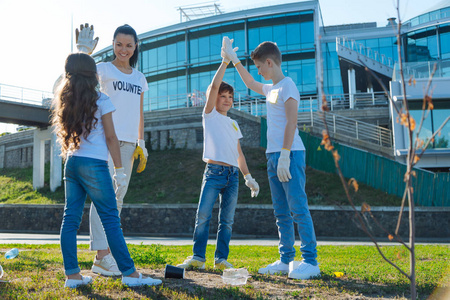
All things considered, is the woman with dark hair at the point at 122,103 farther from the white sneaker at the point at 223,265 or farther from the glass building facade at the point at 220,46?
the glass building facade at the point at 220,46

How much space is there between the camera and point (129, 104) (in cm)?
450

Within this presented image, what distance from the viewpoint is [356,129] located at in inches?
920

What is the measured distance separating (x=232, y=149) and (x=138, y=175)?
19.0m

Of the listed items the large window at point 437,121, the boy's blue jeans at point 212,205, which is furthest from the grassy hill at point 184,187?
the boy's blue jeans at point 212,205

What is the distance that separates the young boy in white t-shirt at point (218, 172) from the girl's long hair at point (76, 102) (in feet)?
4.61

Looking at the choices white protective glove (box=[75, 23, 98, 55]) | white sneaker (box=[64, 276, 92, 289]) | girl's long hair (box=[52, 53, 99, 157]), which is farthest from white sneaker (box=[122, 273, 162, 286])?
white protective glove (box=[75, 23, 98, 55])

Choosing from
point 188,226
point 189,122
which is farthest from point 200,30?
point 188,226

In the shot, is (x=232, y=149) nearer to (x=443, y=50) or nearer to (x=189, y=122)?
(x=189, y=122)

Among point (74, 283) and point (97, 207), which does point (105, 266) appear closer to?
point (74, 283)

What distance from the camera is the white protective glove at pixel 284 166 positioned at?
4219 mm

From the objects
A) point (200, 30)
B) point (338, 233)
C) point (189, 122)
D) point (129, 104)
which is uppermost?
point (200, 30)

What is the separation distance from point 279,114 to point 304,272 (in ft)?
5.17

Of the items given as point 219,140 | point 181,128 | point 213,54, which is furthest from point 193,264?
point 213,54

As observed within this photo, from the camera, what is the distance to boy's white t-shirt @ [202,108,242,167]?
15.6 feet
